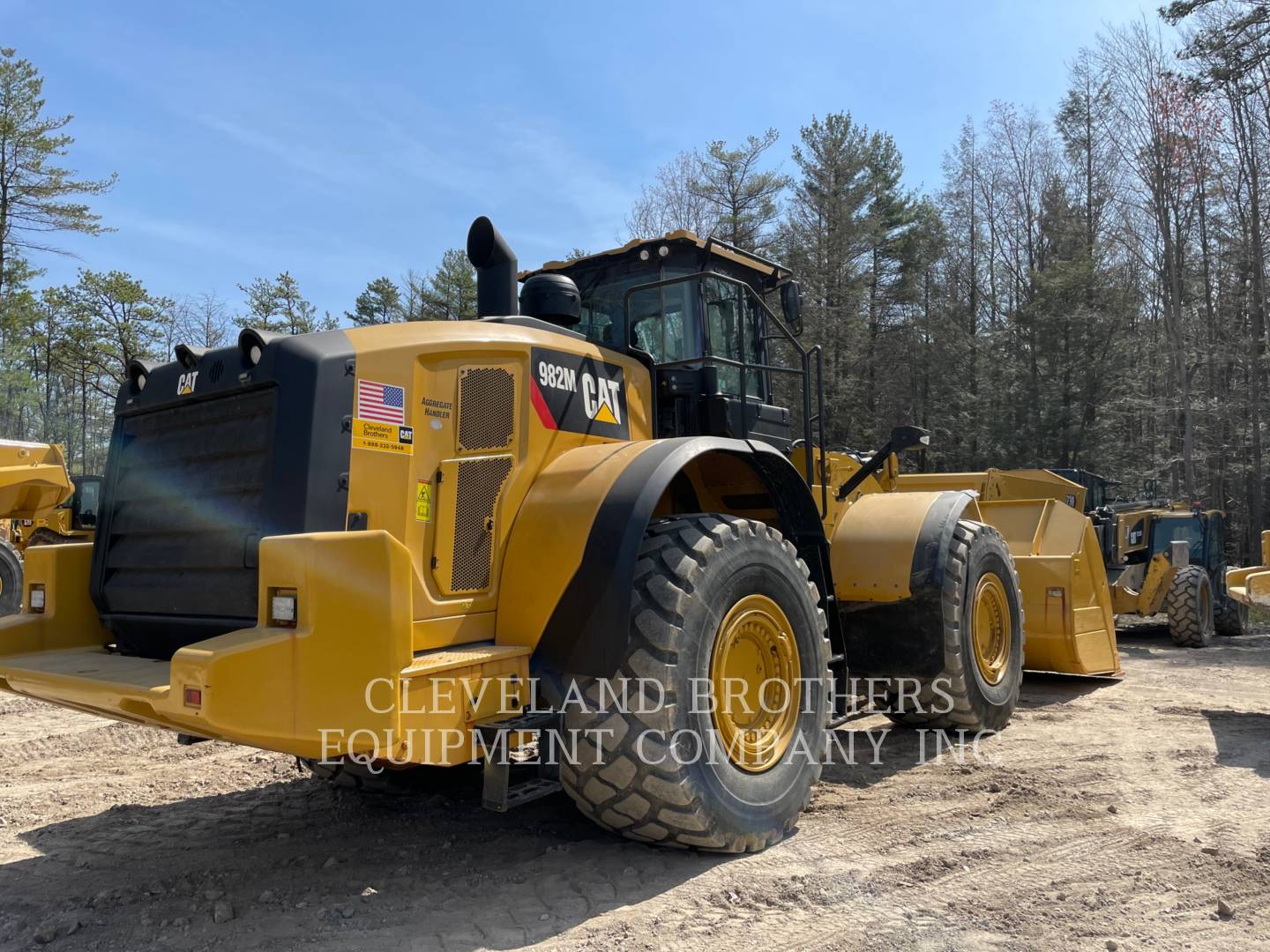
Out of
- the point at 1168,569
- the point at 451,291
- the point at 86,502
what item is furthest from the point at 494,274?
the point at 451,291

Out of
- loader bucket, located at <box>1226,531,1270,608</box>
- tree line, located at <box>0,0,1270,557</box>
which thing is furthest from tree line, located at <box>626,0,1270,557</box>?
loader bucket, located at <box>1226,531,1270,608</box>

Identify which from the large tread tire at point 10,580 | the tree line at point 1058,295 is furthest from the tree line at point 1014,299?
the large tread tire at point 10,580

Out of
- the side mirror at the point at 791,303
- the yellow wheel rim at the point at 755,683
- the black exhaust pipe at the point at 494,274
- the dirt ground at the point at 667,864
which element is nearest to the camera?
the dirt ground at the point at 667,864

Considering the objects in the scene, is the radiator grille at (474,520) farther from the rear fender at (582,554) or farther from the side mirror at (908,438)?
the side mirror at (908,438)

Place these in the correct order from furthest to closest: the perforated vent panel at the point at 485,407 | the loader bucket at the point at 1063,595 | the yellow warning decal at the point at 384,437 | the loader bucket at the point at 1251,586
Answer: the loader bucket at the point at 1063,595 → the loader bucket at the point at 1251,586 → the perforated vent panel at the point at 485,407 → the yellow warning decal at the point at 384,437

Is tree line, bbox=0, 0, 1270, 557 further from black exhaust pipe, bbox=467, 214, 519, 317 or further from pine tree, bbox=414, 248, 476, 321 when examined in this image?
black exhaust pipe, bbox=467, 214, 519, 317

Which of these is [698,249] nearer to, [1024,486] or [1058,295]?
[1024,486]

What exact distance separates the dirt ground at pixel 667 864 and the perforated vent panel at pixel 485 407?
1.72 m

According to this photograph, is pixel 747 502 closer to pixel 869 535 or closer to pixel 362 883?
pixel 869 535

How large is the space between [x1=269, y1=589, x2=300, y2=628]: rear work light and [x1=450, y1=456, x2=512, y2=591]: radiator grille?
74 centimetres

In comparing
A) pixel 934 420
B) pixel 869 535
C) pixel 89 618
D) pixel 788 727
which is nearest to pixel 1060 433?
pixel 934 420

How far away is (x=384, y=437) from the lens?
349 centimetres

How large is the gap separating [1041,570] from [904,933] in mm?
5176

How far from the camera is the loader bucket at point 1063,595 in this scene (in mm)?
7590
